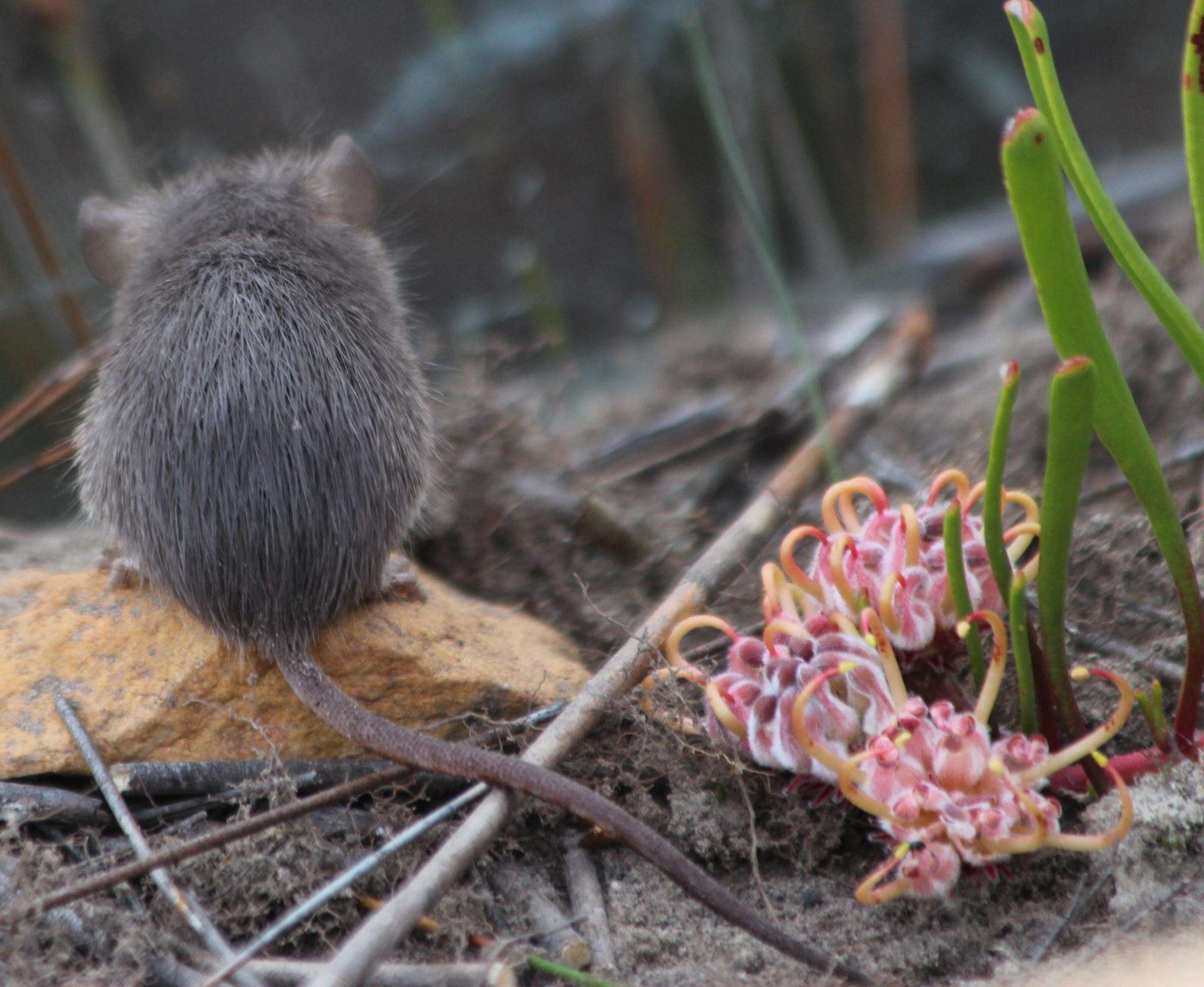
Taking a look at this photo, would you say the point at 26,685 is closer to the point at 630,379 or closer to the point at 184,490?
the point at 184,490

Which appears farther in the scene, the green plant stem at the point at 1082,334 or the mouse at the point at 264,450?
the mouse at the point at 264,450

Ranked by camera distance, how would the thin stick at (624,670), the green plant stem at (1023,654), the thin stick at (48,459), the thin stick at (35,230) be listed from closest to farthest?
the thin stick at (624,670), the green plant stem at (1023,654), the thin stick at (48,459), the thin stick at (35,230)

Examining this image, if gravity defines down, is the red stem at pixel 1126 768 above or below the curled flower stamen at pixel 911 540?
below

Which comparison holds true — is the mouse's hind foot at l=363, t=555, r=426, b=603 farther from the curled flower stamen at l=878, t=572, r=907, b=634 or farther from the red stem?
the red stem

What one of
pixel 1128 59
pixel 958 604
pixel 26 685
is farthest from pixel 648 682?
pixel 1128 59

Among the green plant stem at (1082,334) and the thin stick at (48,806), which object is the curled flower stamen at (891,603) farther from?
the thin stick at (48,806)

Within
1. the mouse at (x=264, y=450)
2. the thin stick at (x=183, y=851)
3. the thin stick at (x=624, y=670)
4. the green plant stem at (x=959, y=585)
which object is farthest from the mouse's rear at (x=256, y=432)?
the green plant stem at (x=959, y=585)

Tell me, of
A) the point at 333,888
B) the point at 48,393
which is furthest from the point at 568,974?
the point at 48,393

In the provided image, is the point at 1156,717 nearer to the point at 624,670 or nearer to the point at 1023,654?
the point at 1023,654
